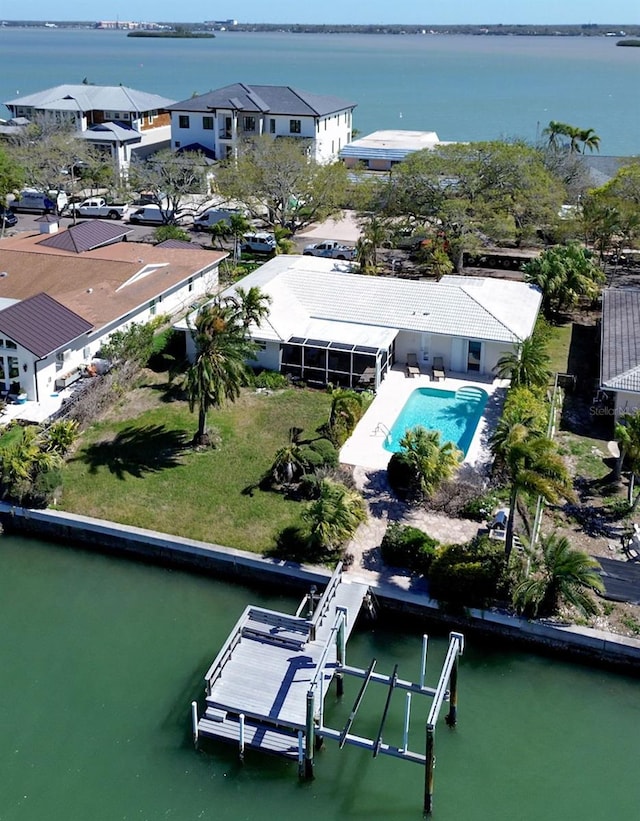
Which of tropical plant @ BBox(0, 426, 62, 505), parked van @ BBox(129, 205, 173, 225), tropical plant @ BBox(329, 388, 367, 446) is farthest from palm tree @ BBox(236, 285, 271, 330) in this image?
parked van @ BBox(129, 205, 173, 225)

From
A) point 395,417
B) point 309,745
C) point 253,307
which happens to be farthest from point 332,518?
point 253,307

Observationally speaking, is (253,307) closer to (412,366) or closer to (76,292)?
(412,366)

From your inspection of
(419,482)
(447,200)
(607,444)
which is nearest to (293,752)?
(419,482)

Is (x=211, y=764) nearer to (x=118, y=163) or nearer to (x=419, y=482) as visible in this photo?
(x=419, y=482)

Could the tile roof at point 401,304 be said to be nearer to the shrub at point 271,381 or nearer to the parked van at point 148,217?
the shrub at point 271,381

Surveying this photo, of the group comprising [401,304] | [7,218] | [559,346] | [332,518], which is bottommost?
[332,518]

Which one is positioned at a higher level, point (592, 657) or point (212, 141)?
point (212, 141)

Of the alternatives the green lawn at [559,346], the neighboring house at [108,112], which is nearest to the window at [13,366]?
the green lawn at [559,346]
